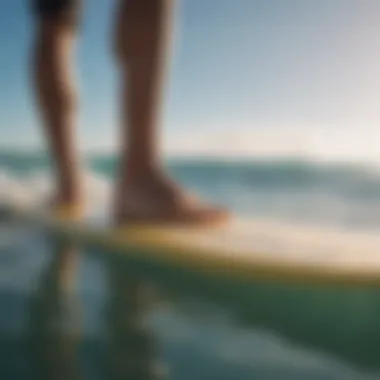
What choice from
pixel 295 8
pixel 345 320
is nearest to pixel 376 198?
pixel 345 320

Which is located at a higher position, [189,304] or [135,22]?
[135,22]

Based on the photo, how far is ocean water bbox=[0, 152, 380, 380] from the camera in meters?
0.91

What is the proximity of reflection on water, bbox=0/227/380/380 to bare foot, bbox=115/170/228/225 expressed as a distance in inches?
2.6

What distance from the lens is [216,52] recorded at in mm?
968

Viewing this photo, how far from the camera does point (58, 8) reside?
0.97 m

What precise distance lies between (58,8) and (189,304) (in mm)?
432

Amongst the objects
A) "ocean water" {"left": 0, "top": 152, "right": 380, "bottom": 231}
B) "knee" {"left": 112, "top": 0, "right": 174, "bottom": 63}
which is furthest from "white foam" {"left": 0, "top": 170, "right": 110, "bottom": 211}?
"knee" {"left": 112, "top": 0, "right": 174, "bottom": 63}

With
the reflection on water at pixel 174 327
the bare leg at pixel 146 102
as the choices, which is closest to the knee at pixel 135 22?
the bare leg at pixel 146 102

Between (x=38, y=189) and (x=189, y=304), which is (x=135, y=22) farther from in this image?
(x=189, y=304)

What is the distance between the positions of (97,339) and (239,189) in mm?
271

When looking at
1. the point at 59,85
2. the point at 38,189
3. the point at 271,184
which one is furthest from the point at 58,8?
the point at 271,184

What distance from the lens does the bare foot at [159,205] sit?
Answer: 3.15ft

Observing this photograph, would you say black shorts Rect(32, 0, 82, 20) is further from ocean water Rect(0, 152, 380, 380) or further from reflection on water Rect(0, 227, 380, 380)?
reflection on water Rect(0, 227, 380, 380)

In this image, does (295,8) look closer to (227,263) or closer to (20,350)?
(227,263)
